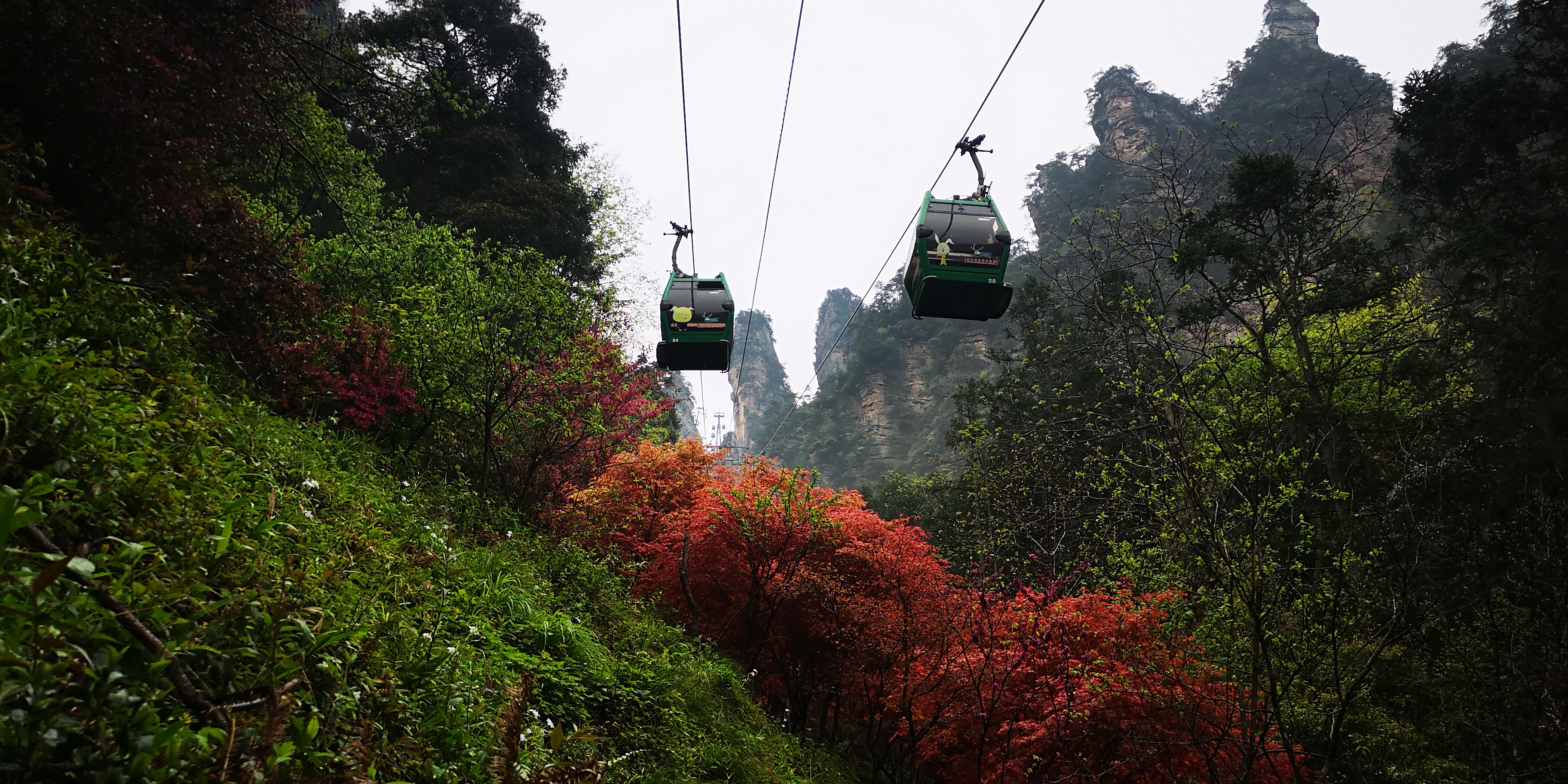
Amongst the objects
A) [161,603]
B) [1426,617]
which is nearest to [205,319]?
[161,603]

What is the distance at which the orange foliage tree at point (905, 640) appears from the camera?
7.01 meters

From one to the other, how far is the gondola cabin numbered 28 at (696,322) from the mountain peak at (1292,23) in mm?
52633

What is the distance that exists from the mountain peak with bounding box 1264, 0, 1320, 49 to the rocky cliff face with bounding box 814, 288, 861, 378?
138 ft

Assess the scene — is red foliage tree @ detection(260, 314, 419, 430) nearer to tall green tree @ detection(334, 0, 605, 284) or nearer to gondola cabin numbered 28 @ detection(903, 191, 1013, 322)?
gondola cabin numbered 28 @ detection(903, 191, 1013, 322)

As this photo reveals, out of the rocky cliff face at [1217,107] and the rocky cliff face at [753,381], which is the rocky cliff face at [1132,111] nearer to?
the rocky cliff face at [1217,107]

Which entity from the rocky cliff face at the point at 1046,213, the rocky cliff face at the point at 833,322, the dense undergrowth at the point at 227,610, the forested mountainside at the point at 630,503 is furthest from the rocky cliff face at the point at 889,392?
the dense undergrowth at the point at 227,610

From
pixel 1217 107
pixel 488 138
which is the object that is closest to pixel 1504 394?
pixel 488 138

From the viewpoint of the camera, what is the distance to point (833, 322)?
264 ft

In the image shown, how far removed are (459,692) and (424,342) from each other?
7132mm

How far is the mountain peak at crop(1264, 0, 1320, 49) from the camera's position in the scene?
4531 centimetres

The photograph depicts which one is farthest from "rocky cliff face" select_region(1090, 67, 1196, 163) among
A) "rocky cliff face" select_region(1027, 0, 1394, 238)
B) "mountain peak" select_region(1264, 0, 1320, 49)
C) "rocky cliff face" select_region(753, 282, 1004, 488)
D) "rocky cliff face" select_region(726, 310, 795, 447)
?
"rocky cliff face" select_region(726, 310, 795, 447)

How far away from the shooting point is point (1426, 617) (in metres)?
5.43

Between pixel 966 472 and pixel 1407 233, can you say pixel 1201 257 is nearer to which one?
pixel 1407 233

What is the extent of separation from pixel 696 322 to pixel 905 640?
5.51 metres
